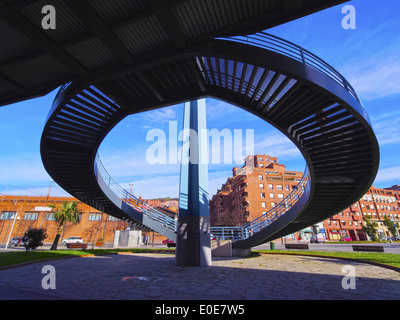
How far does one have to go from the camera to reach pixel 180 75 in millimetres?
8945

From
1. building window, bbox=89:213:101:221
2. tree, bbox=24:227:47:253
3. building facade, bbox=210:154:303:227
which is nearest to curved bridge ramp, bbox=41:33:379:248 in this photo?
tree, bbox=24:227:47:253

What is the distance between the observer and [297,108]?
27.6ft

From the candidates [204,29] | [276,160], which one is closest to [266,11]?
[204,29]

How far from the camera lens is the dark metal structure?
19.2ft

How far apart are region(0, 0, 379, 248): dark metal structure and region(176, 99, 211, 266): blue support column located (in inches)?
195

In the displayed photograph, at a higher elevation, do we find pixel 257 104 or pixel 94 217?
pixel 257 104

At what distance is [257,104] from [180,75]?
11.7 ft

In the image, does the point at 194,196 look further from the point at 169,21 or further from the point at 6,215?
the point at 6,215

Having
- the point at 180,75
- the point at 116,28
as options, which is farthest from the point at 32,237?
the point at 116,28

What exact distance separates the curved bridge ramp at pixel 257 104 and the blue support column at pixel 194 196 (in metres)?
4.98

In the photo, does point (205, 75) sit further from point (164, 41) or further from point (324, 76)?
point (324, 76)

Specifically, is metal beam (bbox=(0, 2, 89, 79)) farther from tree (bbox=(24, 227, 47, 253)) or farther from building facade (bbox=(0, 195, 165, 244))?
building facade (bbox=(0, 195, 165, 244))

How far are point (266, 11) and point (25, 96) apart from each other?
10.3 meters

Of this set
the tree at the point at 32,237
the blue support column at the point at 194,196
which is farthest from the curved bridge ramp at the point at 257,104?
the tree at the point at 32,237
